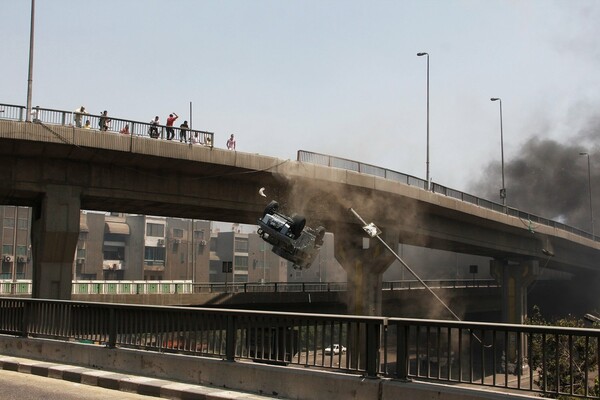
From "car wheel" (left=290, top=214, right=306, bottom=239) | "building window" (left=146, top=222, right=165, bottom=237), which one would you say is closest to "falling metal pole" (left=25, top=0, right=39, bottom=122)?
"car wheel" (left=290, top=214, right=306, bottom=239)

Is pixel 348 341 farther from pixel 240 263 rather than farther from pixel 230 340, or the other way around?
pixel 240 263

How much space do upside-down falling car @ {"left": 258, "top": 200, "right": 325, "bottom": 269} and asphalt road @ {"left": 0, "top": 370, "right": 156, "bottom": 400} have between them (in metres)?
12.2

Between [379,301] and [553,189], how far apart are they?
73.7 m

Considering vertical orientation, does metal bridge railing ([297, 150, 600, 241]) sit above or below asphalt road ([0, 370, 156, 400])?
above

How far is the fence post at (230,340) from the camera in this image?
1042 cm

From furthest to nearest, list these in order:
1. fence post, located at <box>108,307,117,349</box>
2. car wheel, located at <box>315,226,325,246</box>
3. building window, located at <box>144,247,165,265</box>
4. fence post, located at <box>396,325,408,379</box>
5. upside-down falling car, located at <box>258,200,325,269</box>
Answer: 1. building window, located at <box>144,247,165,265</box>
2. car wheel, located at <box>315,226,325,246</box>
3. upside-down falling car, located at <box>258,200,325,269</box>
4. fence post, located at <box>108,307,117,349</box>
5. fence post, located at <box>396,325,408,379</box>

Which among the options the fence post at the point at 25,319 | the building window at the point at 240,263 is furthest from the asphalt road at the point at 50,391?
the building window at the point at 240,263

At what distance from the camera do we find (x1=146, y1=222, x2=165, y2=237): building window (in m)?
115

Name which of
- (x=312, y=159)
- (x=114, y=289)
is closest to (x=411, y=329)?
(x=312, y=159)

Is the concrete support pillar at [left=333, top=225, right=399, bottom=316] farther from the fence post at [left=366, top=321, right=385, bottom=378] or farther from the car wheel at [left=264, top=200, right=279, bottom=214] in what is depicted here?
the fence post at [left=366, top=321, right=385, bottom=378]

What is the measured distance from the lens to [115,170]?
27.7 m

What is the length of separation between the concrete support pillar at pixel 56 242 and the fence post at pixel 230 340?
58.0 feet

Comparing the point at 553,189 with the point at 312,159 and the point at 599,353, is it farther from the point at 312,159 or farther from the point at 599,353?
the point at 599,353

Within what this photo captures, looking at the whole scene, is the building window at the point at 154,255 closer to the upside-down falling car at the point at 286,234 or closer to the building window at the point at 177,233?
the building window at the point at 177,233
